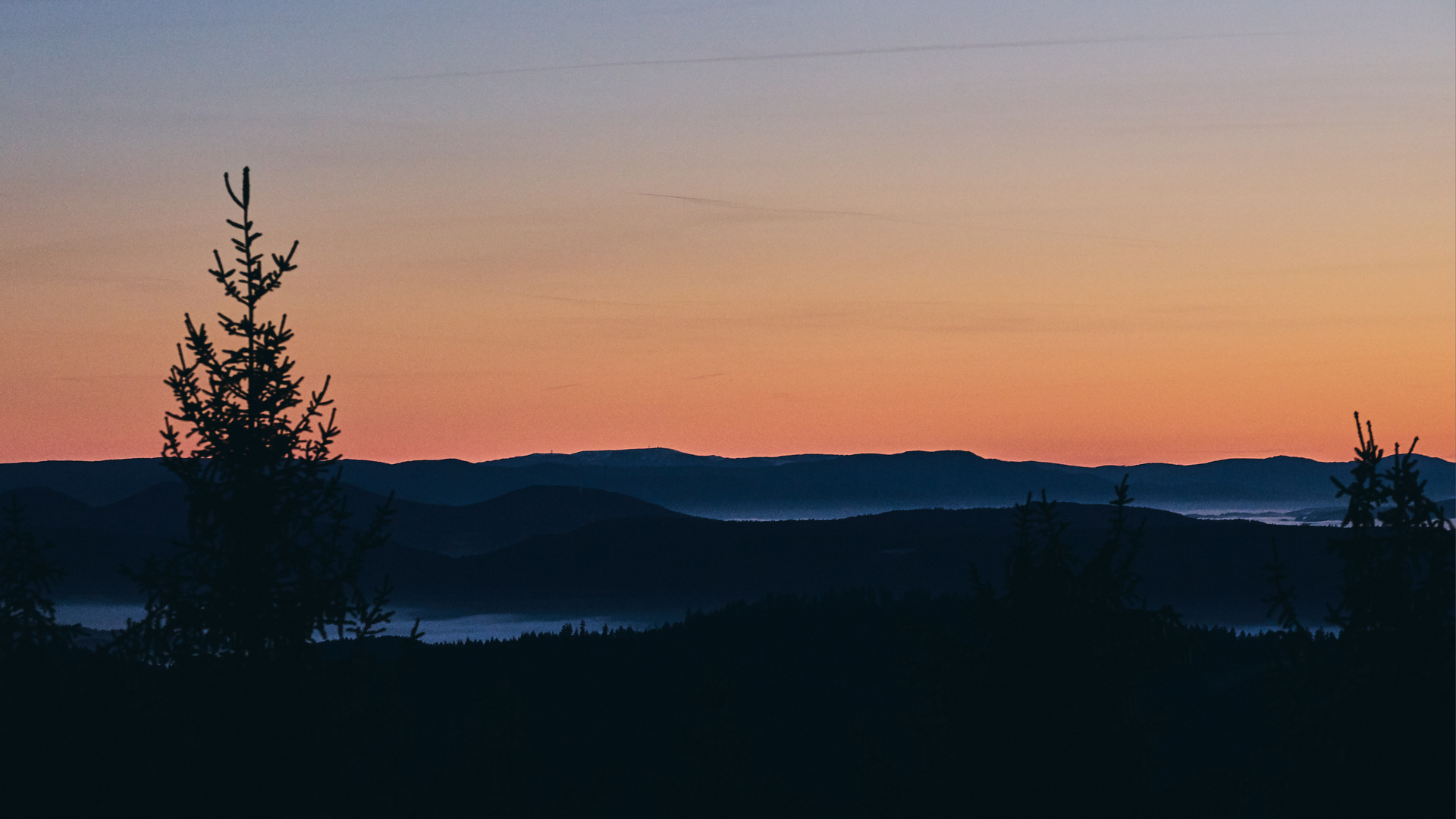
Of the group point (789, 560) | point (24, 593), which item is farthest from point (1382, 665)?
point (789, 560)

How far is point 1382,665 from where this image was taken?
1404 cm

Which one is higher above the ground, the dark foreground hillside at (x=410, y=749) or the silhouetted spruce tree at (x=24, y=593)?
the silhouetted spruce tree at (x=24, y=593)

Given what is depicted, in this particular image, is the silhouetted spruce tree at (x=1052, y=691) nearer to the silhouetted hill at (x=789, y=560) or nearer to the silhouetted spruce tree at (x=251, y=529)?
the silhouetted spruce tree at (x=251, y=529)

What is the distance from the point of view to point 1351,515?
14195mm

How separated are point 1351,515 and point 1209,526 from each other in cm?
15165

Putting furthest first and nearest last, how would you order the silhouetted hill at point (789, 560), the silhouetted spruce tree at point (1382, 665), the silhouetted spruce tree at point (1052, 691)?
the silhouetted hill at point (789, 560), the silhouetted spruce tree at point (1052, 691), the silhouetted spruce tree at point (1382, 665)

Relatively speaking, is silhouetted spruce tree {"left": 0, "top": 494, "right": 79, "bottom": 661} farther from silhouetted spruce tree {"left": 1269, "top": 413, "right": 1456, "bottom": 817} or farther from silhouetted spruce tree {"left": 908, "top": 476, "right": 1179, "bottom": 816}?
silhouetted spruce tree {"left": 1269, "top": 413, "right": 1456, "bottom": 817}

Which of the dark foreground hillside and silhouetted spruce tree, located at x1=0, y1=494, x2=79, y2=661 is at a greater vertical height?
silhouetted spruce tree, located at x1=0, y1=494, x2=79, y2=661

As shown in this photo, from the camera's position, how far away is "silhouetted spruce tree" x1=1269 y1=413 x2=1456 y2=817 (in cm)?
1355

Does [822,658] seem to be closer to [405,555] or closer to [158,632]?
[158,632]

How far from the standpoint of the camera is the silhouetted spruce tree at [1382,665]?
1355 centimetres

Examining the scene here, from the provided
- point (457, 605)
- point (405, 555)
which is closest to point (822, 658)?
point (457, 605)

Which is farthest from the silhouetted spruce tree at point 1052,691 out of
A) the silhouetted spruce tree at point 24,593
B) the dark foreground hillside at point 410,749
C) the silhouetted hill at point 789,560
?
the silhouetted hill at point 789,560

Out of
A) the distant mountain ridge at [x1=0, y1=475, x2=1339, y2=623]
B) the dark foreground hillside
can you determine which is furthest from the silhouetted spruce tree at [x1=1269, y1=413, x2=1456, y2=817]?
the distant mountain ridge at [x1=0, y1=475, x2=1339, y2=623]
